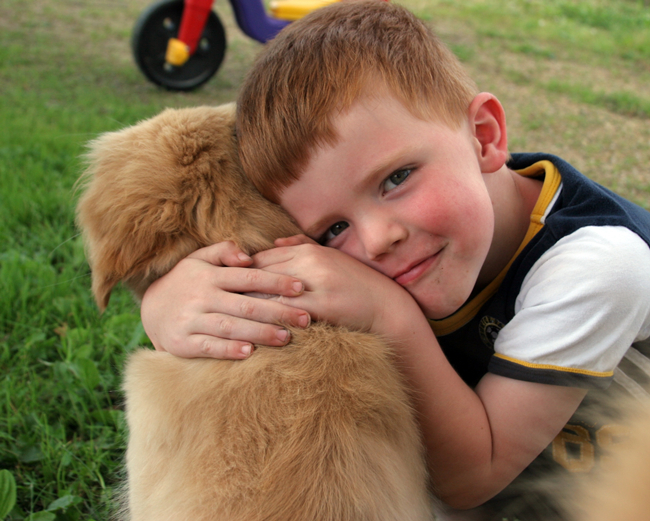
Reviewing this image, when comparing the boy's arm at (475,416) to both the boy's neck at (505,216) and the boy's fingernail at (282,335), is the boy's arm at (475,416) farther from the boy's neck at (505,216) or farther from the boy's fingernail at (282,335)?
the boy's neck at (505,216)

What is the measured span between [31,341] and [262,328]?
1.25m

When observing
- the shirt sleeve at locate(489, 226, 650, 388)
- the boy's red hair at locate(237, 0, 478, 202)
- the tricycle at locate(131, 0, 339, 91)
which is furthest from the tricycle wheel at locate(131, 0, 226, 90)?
the shirt sleeve at locate(489, 226, 650, 388)

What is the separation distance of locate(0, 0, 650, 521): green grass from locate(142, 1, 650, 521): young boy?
2.10ft

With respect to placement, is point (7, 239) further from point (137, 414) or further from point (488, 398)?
point (488, 398)

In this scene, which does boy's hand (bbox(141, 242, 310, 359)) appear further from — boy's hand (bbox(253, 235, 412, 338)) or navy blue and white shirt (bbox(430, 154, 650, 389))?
navy blue and white shirt (bbox(430, 154, 650, 389))

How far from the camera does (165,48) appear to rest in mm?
5055

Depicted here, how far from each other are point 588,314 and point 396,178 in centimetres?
50

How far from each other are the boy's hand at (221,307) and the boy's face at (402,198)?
207 millimetres

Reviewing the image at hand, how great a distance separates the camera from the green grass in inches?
63.9

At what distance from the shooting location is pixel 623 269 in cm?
117

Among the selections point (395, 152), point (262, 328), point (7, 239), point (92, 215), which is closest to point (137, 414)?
point (262, 328)

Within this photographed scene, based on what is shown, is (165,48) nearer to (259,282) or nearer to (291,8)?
(291,8)

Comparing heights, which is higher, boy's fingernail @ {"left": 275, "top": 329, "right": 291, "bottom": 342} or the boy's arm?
boy's fingernail @ {"left": 275, "top": 329, "right": 291, "bottom": 342}

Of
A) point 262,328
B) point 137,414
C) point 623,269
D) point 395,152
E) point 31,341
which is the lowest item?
point 31,341
